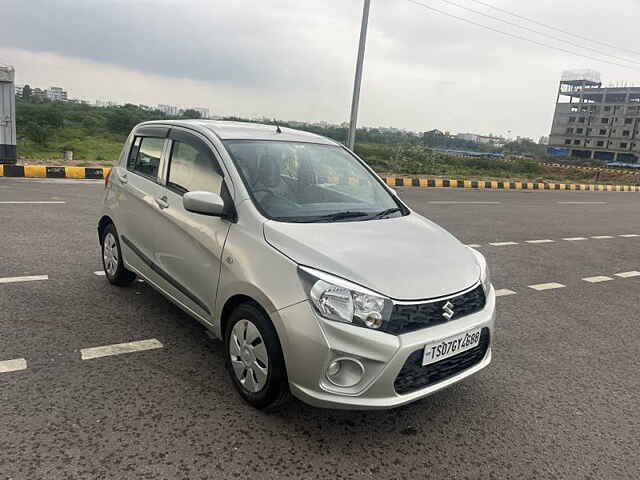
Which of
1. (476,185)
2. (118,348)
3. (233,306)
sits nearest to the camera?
(233,306)

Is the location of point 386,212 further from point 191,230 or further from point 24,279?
point 24,279

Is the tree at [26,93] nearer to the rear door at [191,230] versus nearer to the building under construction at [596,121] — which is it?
the rear door at [191,230]

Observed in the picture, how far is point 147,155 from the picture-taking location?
14.2ft

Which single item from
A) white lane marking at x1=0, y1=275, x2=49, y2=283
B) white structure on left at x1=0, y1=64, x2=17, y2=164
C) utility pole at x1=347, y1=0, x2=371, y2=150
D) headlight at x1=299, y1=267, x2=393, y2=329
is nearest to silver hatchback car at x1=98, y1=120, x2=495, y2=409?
headlight at x1=299, y1=267, x2=393, y2=329

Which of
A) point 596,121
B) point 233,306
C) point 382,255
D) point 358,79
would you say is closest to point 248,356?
point 233,306

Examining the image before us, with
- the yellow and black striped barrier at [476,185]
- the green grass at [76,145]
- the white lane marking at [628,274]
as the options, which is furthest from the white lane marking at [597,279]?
the green grass at [76,145]

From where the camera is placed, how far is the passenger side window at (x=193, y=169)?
3420 mm

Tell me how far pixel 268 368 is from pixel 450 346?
986mm

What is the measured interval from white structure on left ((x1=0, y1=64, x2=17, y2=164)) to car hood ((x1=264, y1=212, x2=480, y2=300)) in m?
13.3

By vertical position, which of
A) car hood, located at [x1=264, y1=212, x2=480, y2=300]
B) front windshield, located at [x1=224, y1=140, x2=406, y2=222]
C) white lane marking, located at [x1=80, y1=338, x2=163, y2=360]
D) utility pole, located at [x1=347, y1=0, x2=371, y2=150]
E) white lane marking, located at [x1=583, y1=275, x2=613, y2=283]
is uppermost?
utility pole, located at [x1=347, y1=0, x2=371, y2=150]

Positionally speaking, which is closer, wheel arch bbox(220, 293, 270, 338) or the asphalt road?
the asphalt road

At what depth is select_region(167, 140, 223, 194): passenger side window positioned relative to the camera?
11.2ft

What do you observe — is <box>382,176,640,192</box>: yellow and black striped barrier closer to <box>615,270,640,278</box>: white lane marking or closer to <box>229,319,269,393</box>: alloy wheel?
<box>615,270,640,278</box>: white lane marking

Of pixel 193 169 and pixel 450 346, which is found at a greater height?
pixel 193 169
